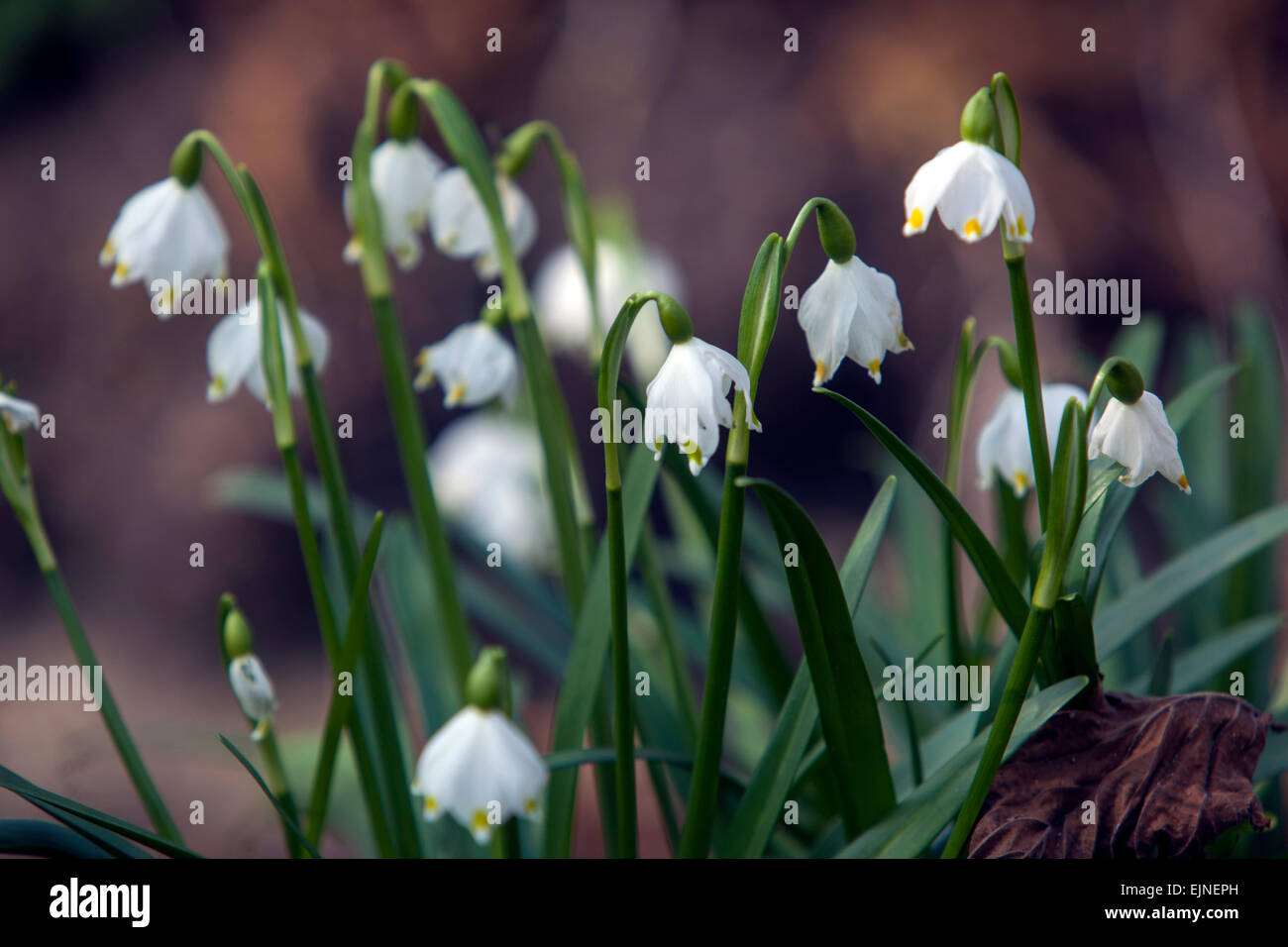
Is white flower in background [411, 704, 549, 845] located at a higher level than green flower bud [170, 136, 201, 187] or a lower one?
lower

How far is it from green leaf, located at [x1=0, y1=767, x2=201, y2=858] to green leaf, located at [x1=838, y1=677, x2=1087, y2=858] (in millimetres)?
433

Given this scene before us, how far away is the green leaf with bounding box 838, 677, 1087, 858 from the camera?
59 cm

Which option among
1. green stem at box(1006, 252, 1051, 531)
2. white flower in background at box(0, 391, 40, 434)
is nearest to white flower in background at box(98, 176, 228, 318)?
white flower in background at box(0, 391, 40, 434)

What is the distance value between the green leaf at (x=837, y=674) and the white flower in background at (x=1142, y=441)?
0.54 ft

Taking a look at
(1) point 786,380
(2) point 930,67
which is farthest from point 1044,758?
(2) point 930,67

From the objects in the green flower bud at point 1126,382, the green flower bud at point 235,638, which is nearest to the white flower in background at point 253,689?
the green flower bud at point 235,638

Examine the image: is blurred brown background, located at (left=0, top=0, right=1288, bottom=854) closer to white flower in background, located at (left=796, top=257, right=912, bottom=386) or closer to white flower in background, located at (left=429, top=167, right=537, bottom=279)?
white flower in background, located at (left=429, top=167, right=537, bottom=279)

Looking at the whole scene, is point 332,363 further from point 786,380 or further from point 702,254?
point 786,380

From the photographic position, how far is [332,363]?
252cm

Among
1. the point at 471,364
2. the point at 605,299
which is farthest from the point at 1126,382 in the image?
the point at 605,299

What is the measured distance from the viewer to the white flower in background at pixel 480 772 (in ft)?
1.65

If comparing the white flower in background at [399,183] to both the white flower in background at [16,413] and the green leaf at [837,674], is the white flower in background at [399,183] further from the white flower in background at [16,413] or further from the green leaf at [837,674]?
the green leaf at [837,674]

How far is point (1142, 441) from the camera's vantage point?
1.73 feet
